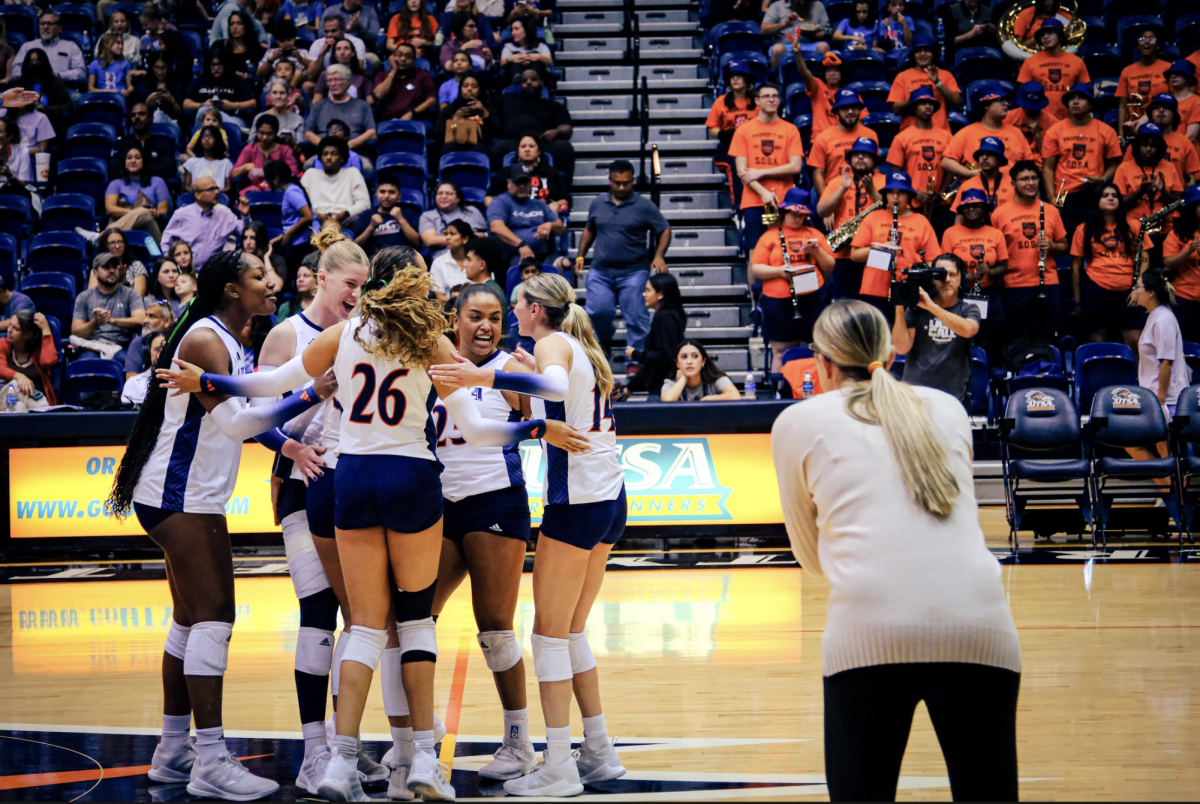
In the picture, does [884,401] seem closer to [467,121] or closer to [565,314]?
[565,314]

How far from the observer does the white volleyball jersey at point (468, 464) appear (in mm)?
4254

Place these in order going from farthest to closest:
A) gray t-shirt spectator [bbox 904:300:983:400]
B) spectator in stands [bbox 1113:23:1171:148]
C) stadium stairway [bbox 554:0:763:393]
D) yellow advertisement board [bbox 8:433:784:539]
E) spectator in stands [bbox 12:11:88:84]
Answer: spectator in stands [bbox 12:11:88:84] → spectator in stands [bbox 1113:23:1171:148] → stadium stairway [bbox 554:0:763:393] → yellow advertisement board [bbox 8:433:784:539] → gray t-shirt spectator [bbox 904:300:983:400]

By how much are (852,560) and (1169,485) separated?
25.0 ft

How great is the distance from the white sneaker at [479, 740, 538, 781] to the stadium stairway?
7.44 metres

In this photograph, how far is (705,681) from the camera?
5414 mm

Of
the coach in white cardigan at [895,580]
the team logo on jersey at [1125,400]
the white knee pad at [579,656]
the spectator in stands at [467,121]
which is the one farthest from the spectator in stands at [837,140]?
the coach in white cardigan at [895,580]

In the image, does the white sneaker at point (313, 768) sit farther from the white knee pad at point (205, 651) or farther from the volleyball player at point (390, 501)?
the white knee pad at point (205, 651)

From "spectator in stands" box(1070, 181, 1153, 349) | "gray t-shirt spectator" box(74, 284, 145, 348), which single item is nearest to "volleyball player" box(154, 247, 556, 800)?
"gray t-shirt spectator" box(74, 284, 145, 348)

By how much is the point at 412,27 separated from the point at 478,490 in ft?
35.4

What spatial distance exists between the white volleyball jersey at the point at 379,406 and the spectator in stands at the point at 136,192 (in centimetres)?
917

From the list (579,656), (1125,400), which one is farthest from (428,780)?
(1125,400)

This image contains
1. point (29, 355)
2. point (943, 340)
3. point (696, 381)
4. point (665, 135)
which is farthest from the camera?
point (665, 135)

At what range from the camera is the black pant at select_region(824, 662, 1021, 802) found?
2414 millimetres

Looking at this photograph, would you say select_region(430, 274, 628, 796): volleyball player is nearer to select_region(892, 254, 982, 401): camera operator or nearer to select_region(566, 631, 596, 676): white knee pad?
select_region(566, 631, 596, 676): white knee pad
